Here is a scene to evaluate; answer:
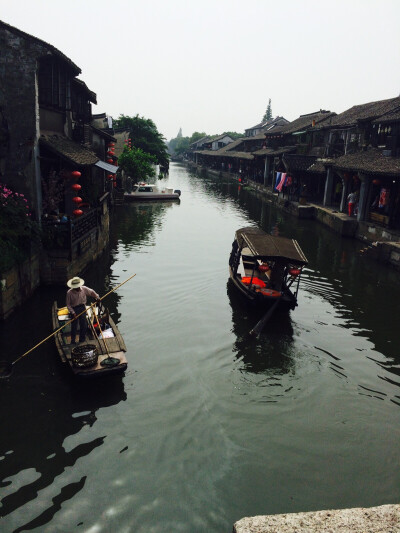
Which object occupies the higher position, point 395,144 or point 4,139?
point 395,144

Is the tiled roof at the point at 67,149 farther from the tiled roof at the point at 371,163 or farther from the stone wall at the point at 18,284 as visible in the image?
the tiled roof at the point at 371,163

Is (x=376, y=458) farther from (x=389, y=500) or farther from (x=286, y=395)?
(x=286, y=395)

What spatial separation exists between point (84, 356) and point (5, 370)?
2351 millimetres

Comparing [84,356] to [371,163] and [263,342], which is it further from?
[371,163]

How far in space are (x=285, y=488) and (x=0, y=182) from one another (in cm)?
1297

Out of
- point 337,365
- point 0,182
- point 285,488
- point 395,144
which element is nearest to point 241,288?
point 337,365

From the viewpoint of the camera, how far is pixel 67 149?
16.0m

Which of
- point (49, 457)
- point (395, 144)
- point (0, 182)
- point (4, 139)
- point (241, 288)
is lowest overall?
point (49, 457)

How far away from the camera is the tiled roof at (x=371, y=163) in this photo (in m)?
22.0

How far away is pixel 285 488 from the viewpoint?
6926 mm

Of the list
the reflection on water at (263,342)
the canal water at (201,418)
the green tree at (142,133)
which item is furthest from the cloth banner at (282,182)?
the reflection on water at (263,342)

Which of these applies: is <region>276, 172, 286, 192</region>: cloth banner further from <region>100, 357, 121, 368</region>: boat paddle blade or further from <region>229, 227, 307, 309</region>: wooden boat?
<region>100, 357, 121, 368</region>: boat paddle blade

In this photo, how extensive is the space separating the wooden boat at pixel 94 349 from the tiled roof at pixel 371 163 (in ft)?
57.3

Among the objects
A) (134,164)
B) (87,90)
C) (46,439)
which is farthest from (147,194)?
(46,439)
